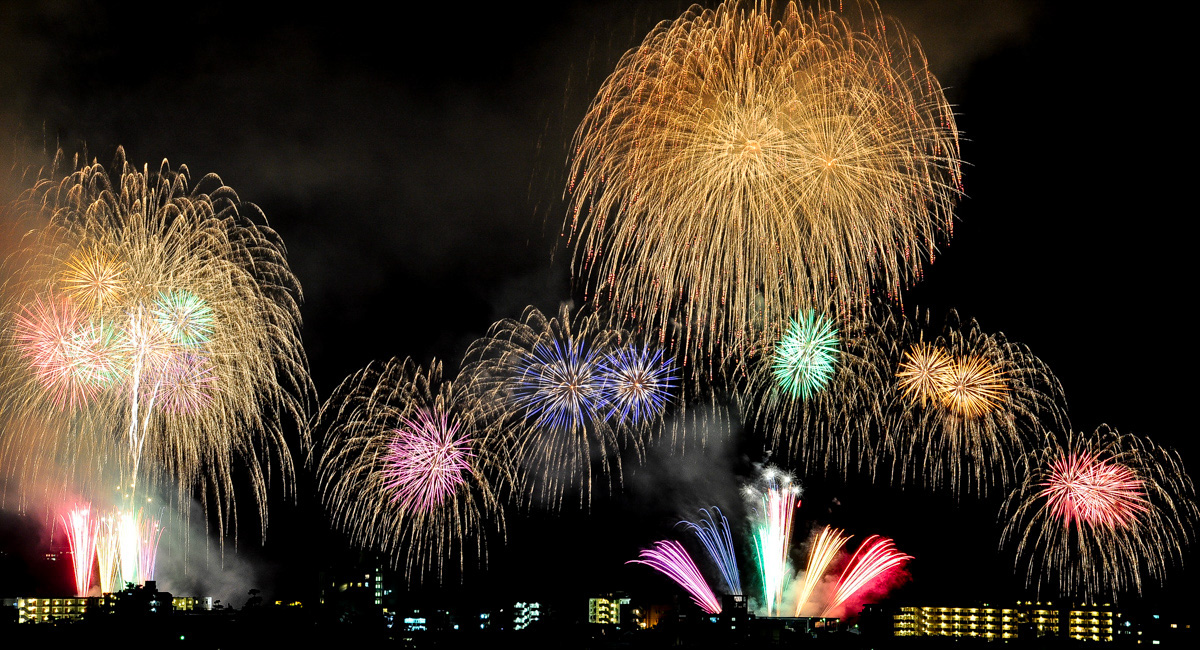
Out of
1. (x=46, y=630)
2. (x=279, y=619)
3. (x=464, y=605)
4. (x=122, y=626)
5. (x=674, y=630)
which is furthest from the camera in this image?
(x=464, y=605)

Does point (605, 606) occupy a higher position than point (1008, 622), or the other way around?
point (605, 606)

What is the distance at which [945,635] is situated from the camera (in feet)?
354

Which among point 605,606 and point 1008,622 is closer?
point 1008,622

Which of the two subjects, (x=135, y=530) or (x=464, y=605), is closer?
(x=135, y=530)

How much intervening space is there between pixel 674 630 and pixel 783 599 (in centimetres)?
2307

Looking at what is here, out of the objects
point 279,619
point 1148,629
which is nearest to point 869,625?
point 1148,629

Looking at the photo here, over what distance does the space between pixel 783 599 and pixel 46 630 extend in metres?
74.9

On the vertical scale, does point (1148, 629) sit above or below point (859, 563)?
below

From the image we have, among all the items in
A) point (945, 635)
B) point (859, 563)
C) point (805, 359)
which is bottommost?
point (945, 635)

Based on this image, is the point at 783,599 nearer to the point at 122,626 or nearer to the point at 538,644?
the point at 538,644

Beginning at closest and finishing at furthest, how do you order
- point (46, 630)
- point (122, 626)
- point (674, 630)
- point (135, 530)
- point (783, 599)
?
point (135, 530) < point (122, 626) < point (46, 630) < point (674, 630) < point (783, 599)

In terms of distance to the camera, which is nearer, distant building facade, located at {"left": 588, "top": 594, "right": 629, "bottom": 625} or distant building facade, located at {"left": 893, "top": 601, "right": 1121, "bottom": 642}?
distant building facade, located at {"left": 893, "top": 601, "right": 1121, "bottom": 642}

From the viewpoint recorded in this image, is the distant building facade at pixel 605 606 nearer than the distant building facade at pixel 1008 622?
No

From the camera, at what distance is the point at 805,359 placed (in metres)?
46.9
